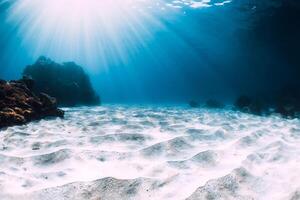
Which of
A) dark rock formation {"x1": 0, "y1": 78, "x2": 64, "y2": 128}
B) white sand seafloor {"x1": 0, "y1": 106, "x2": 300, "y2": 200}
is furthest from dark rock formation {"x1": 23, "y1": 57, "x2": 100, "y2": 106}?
white sand seafloor {"x1": 0, "y1": 106, "x2": 300, "y2": 200}

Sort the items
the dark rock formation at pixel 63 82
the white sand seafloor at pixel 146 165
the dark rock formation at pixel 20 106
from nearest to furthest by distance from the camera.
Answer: the white sand seafloor at pixel 146 165 → the dark rock formation at pixel 20 106 → the dark rock formation at pixel 63 82

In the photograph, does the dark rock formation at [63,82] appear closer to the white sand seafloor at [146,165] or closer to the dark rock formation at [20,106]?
the dark rock formation at [20,106]

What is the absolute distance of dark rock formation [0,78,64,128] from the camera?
721cm

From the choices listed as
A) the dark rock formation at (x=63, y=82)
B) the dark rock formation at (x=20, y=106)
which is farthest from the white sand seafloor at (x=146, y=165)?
the dark rock formation at (x=63, y=82)

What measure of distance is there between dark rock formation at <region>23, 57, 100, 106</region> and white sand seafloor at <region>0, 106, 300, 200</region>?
48.2ft

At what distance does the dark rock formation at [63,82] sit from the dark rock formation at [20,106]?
33.6 feet

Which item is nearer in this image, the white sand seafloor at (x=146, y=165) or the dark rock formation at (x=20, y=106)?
the white sand seafloor at (x=146, y=165)

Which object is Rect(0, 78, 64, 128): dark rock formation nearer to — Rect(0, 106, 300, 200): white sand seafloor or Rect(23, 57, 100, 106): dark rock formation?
Rect(0, 106, 300, 200): white sand seafloor

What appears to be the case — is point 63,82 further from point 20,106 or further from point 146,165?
point 146,165

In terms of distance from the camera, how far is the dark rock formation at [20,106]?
7215 millimetres

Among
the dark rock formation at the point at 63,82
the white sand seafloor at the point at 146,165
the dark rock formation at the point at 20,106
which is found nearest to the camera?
the white sand seafloor at the point at 146,165

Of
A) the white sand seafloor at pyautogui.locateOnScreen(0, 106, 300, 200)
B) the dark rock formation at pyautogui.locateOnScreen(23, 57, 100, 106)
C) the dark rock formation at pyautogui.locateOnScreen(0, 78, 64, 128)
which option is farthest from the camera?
the dark rock formation at pyautogui.locateOnScreen(23, 57, 100, 106)

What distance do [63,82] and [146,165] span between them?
19.2m

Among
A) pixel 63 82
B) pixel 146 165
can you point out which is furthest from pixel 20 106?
pixel 63 82
